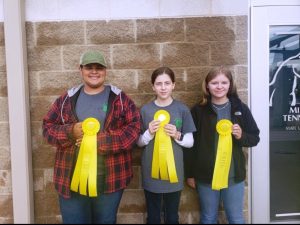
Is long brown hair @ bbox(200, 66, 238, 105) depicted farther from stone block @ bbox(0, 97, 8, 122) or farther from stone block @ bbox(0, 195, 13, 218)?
stone block @ bbox(0, 195, 13, 218)

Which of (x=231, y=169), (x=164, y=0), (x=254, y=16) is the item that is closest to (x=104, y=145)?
(x=231, y=169)

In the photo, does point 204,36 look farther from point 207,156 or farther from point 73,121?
point 73,121

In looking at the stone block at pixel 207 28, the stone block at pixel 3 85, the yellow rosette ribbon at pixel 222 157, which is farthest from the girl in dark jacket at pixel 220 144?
the stone block at pixel 3 85

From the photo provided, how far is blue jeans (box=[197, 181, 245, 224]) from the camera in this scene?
2768 millimetres

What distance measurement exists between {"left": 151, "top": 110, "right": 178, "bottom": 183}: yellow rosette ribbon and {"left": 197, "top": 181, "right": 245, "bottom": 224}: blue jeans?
13.8 inches

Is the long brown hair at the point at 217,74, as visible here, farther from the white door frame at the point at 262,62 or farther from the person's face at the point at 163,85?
the white door frame at the point at 262,62

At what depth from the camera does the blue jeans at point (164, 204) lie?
271 centimetres

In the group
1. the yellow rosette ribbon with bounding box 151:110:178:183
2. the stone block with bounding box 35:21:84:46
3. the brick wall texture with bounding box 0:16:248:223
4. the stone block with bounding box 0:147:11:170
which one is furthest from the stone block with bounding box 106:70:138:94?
the stone block with bounding box 0:147:11:170

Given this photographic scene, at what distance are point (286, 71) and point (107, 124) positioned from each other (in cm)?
179

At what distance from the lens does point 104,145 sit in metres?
2.46

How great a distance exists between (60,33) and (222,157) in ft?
5.68

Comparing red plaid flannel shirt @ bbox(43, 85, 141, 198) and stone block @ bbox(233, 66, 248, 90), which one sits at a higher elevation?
stone block @ bbox(233, 66, 248, 90)

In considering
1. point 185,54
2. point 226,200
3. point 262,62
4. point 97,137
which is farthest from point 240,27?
point 97,137

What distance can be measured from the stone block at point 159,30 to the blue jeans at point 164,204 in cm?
132
